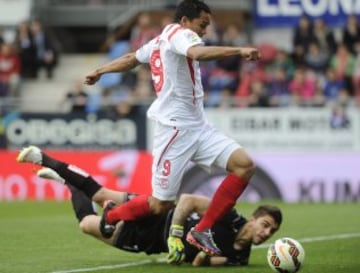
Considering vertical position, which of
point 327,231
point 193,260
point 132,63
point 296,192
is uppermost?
point 132,63

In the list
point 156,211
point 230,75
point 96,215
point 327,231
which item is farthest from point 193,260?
point 230,75

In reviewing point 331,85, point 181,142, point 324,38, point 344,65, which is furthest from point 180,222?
point 324,38

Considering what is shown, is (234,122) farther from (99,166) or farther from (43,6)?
(43,6)

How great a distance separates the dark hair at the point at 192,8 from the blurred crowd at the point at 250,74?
12.2 m

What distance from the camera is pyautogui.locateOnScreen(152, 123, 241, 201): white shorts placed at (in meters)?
10.1

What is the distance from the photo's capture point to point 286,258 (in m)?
9.20

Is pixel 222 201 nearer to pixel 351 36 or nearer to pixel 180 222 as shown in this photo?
pixel 180 222

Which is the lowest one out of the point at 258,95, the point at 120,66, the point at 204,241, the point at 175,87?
the point at 258,95

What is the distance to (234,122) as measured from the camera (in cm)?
2194

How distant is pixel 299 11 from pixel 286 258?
58.4 ft

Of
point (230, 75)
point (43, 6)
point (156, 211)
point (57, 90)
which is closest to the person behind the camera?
point (156, 211)

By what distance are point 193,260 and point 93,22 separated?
1931cm

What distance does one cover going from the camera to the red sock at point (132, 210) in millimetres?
10258

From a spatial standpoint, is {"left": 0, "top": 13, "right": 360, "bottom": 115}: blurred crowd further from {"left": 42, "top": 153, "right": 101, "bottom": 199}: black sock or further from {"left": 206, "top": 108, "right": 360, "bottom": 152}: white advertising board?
{"left": 42, "top": 153, "right": 101, "bottom": 199}: black sock
